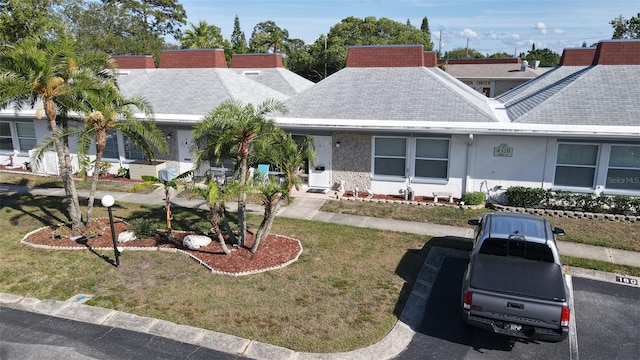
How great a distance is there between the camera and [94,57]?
42.2 ft

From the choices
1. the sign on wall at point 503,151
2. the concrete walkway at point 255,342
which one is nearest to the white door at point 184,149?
the concrete walkway at point 255,342

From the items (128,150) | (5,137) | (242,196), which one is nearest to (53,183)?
(128,150)

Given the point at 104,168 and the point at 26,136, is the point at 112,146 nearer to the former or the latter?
the point at 104,168

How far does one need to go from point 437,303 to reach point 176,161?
13.6m

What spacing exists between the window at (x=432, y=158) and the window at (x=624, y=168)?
528 cm

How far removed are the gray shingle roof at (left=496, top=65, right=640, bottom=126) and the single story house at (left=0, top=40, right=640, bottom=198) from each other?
38 millimetres

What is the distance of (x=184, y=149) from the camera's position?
19156 mm

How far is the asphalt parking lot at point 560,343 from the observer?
7738mm

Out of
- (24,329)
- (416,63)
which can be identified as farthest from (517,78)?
(24,329)

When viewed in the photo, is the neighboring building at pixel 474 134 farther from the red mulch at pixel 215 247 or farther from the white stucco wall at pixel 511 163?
the red mulch at pixel 215 247

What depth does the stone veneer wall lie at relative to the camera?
17.0 metres

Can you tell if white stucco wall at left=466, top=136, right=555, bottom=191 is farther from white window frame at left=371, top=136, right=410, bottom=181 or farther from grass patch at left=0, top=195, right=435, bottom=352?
grass patch at left=0, top=195, right=435, bottom=352

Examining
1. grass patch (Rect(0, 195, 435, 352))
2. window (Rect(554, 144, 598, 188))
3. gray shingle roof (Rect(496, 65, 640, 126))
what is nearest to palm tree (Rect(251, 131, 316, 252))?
grass patch (Rect(0, 195, 435, 352))

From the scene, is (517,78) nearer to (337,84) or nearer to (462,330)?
(337,84)
